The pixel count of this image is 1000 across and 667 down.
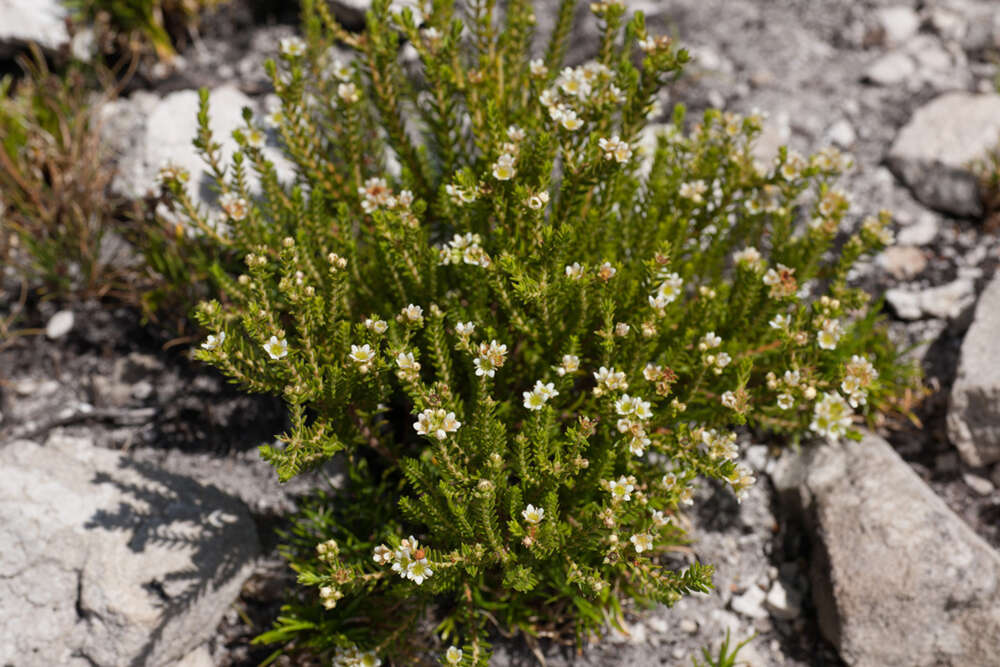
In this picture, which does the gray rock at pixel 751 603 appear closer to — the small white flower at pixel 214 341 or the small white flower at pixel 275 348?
the small white flower at pixel 275 348

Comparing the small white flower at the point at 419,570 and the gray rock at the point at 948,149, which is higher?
the gray rock at the point at 948,149

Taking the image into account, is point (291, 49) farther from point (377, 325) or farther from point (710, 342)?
point (710, 342)

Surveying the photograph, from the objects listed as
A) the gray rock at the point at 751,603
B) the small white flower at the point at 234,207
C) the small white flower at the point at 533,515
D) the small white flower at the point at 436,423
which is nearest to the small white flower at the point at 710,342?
the small white flower at the point at 533,515

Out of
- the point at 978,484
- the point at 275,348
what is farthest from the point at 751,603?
the point at 275,348

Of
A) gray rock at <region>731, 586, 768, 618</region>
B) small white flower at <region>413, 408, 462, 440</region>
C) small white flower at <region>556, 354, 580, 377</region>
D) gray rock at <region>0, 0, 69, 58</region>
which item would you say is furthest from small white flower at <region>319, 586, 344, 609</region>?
gray rock at <region>0, 0, 69, 58</region>

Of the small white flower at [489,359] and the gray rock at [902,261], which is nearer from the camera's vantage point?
the small white flower at [489,359]
